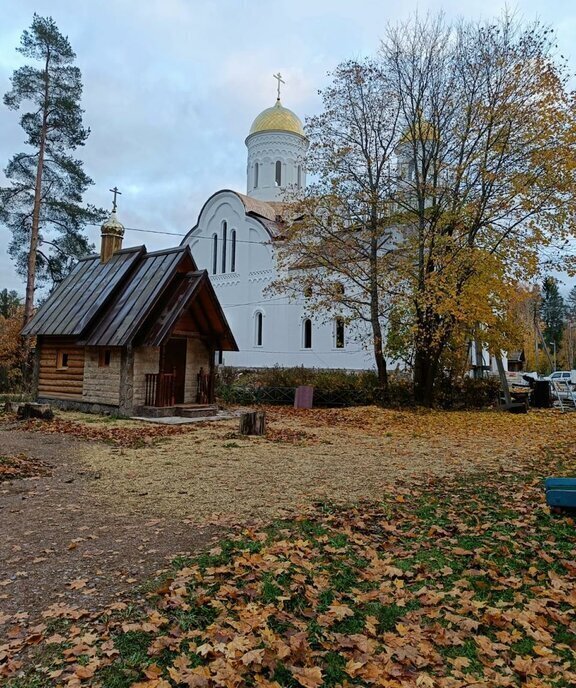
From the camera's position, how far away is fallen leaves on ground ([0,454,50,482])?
7109 millimetres

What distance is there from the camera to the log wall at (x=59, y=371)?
1572cm

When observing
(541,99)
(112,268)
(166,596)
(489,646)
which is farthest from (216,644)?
(541,99)

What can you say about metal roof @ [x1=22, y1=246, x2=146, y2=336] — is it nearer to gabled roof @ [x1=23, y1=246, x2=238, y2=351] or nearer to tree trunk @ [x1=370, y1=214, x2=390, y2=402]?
gabled roof @ [x1=23, y1=246, x2=238, y2=351]

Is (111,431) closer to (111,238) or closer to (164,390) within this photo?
(164,390)

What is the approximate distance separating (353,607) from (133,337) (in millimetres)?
11171

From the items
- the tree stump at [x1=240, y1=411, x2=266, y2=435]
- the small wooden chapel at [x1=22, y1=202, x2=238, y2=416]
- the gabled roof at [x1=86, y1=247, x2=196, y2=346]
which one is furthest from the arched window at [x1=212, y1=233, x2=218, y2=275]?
the tree stump at [x1=240, y1=411, x2=266, y2=435]

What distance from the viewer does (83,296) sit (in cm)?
1625

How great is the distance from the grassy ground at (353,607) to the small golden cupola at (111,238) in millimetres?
12653

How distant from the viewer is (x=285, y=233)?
20828 mm

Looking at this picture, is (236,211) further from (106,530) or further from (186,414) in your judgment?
(106,530)

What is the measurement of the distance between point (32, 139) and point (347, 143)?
15.5m

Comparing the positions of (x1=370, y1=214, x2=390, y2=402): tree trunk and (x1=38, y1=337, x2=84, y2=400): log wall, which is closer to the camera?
(x1=38, y1=337, x2=84, y2=400): log wall

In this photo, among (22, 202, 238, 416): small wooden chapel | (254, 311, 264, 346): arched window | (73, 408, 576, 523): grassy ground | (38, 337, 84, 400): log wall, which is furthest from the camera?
(254, 311, 264, 346): arched window

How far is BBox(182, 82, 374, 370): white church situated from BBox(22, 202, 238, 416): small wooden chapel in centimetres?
1354
